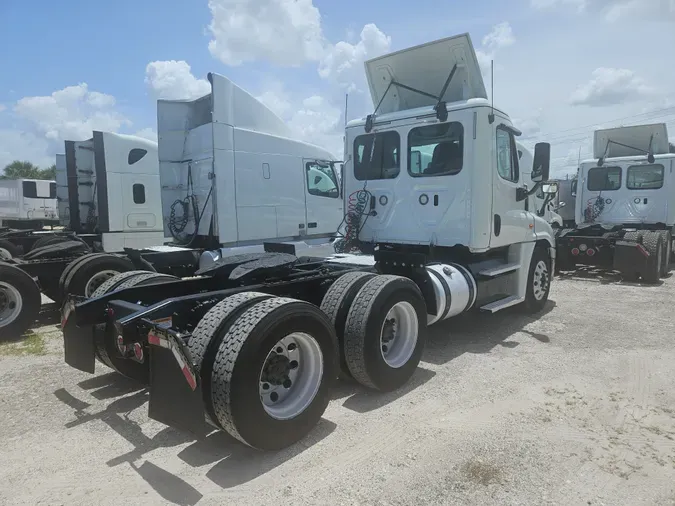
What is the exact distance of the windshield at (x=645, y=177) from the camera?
12062 millimetres

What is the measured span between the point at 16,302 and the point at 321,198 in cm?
554

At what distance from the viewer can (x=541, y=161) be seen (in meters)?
6.61

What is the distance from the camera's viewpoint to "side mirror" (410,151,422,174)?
21.2ft

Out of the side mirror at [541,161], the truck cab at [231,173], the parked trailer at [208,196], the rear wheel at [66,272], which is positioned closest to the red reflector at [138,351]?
the parked trailer at [208,196]

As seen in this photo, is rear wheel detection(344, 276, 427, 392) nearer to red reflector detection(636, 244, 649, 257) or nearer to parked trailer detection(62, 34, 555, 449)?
parked trailer detection(62, 34, 555, 449)

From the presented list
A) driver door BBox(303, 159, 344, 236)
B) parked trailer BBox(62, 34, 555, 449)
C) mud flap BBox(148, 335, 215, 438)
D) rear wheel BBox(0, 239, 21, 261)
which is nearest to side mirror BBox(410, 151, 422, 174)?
parked trailer BBox(62, 34, 555, 449)

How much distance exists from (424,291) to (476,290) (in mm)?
1026

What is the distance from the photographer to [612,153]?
13.1m

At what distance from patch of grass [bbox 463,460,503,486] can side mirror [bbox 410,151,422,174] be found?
4.10 meters

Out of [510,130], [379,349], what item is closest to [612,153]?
[510,130]

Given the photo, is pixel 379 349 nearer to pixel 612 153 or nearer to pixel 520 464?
pixel 520 464

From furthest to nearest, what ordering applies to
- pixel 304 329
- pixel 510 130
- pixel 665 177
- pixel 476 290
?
pixel 665 177
pixel 510 130
pixel 476 290
pixel 304 329

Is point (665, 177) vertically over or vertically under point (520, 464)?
over

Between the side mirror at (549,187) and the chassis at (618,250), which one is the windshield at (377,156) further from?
the chassis at (618,250)
